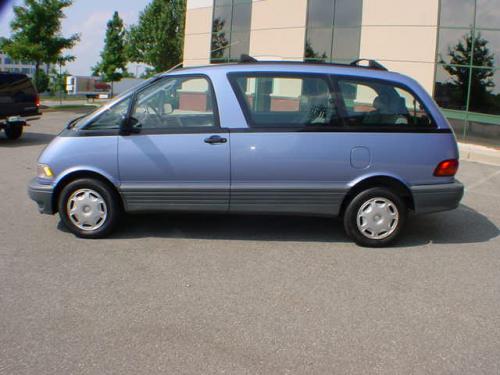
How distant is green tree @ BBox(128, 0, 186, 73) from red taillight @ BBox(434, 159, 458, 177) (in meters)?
38.7

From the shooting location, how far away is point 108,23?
62094 millimetres

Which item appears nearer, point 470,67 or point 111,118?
point 111,118

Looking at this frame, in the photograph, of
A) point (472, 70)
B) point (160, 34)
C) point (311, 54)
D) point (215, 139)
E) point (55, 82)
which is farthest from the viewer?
point (55, 82)

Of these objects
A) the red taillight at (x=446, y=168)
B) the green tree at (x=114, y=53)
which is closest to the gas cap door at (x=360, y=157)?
the red taillight at (x=446, y=168)

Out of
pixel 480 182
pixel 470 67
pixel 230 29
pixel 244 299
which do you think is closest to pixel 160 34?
pixel 230 29

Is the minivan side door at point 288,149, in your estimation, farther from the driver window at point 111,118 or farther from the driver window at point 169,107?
the driver window at point 111,118

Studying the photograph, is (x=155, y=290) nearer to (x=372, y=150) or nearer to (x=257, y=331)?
(x=257, y=331)

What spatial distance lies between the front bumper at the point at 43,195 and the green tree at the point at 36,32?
23.7m

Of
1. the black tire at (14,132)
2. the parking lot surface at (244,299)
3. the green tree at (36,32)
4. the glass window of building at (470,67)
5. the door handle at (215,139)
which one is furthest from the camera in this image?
the green tree at (36,32)

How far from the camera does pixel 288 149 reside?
5.51 meters

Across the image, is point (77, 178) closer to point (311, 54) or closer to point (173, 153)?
point (173, 153)

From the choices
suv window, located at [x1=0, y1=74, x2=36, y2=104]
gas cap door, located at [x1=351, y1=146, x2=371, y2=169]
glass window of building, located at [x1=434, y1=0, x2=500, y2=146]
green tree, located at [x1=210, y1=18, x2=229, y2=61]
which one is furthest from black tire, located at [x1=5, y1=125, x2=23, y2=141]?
glass window of building, located at [x1=434, y1=0, x2=500, y2=146]

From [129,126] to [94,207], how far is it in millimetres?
900

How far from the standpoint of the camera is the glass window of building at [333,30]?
19.1 meters
